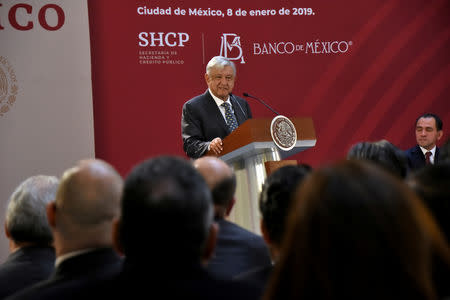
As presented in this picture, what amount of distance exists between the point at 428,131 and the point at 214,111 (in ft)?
9.21

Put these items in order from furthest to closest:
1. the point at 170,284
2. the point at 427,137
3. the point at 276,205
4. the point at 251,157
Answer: the point at 427,137, the point at 251,157, the point at 276,205, the point at 170,284

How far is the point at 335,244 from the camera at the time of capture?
871mm

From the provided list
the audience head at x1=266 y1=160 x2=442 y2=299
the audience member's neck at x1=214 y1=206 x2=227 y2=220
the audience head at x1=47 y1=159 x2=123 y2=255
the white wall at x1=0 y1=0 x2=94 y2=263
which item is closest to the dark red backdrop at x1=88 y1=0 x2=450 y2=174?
the white wall at x1=0 y1=0 x2=94 y2=263

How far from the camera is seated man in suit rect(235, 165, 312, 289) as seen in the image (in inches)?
69.9

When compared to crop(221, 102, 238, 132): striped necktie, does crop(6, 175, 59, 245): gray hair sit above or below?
below

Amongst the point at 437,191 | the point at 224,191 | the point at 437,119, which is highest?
the point at 437,119

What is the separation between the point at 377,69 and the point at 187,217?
6.06 metres

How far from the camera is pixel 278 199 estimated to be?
1845 millimetres

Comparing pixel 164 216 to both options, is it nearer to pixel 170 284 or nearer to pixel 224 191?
pixel 170 284

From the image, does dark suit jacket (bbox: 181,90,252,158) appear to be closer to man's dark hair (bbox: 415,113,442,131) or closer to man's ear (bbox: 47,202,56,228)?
man's dark hair (bbox: 415,113,442,131)

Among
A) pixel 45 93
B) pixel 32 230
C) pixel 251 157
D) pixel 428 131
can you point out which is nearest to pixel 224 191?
pixel 32 230

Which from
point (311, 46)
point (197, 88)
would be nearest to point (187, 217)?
point (197, 88)

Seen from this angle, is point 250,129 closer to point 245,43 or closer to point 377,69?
point 245,43

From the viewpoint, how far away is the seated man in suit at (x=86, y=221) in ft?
5.37
